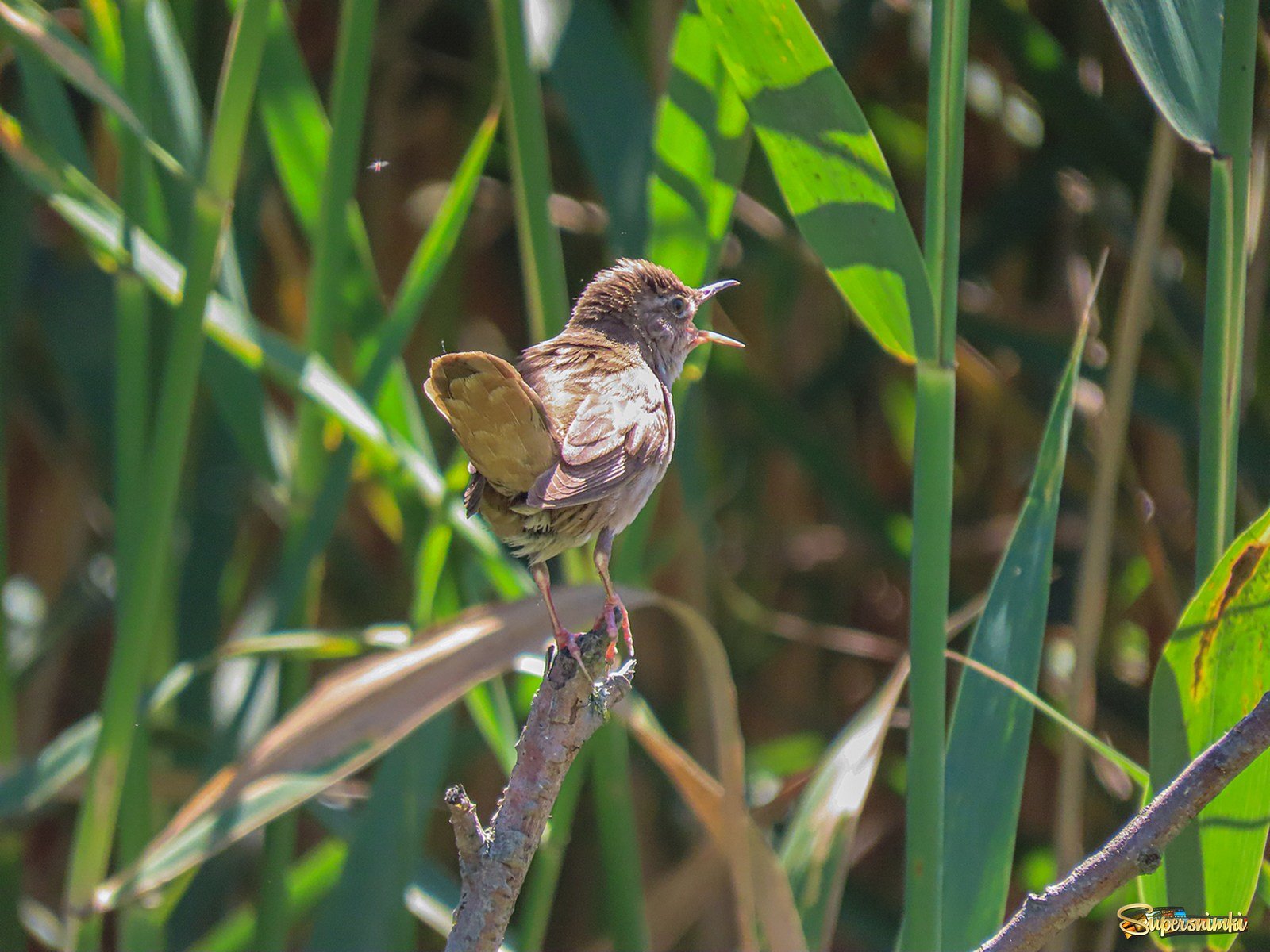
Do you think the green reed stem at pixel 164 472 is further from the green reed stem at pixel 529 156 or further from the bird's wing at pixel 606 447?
the bird's wing at pixel 606 447

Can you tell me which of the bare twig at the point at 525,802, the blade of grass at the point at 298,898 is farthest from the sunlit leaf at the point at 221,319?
the blade of grass at the point at 298,898

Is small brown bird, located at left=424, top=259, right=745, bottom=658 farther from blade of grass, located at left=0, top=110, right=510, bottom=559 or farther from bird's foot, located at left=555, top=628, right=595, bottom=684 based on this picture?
blade of grass, located at left=0, top=110, right=510, bottom=559

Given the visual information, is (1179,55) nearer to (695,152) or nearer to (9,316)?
(695,152)

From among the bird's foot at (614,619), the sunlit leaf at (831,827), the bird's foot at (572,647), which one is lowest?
the sunlit leaf at (831,827)

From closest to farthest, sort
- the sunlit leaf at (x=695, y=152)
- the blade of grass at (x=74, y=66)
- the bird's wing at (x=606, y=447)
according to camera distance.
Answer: the bird's wing at (x=606, y=447), the blade of grass at (x=74, y=66), the sunlit leaf at (x=695, y=152)

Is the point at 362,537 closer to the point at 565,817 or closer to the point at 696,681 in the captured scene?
the point at 696,681

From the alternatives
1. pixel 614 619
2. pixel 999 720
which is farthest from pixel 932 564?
pixel 614 619

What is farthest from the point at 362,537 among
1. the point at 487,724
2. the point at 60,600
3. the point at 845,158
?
the point at 845,158

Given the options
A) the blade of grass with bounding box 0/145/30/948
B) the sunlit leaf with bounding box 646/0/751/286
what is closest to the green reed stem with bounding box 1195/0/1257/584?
the sunlit leaf with bounding box 646/0/751/286

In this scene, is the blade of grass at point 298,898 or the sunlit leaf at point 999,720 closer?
the sunlit leaf at point 999,720
